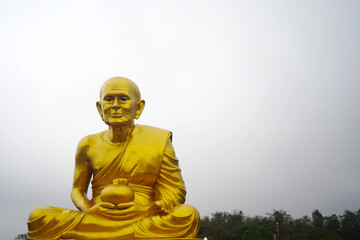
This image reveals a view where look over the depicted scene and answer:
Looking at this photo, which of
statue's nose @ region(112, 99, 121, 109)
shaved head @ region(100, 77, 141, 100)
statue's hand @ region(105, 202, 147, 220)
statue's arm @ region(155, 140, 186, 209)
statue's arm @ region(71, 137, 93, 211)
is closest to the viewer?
statue's hand @ region(105, 202, 147, 220)

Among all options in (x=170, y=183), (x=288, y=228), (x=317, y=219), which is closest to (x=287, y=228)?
(x=288, y=228)

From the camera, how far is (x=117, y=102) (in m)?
5.09

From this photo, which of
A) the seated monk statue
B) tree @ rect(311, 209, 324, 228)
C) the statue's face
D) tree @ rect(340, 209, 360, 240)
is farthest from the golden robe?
tree @ rect(311, 209, 324, 228)

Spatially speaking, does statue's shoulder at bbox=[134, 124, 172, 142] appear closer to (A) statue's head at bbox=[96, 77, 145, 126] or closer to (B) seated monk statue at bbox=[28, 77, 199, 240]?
(B) seated monk statue at bbox=[28, 77, 199, 240]

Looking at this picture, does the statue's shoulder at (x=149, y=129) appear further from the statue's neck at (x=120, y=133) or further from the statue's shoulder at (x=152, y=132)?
the statue's neck at (x=120, y=133)

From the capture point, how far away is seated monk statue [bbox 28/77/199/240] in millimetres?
4199

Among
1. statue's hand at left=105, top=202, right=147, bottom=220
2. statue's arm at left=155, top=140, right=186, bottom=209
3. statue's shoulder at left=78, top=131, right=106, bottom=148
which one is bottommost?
statue's hand at left=105, top=202, right=147, bottom=220

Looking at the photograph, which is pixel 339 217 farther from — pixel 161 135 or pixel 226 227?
pixel 161 135

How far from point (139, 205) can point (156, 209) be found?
1.31 feet

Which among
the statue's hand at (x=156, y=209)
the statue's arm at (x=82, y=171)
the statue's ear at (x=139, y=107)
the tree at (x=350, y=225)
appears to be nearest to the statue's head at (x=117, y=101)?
the statue's ear at (x=139, y=107)

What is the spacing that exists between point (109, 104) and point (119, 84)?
360mm

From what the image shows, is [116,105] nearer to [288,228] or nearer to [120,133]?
[120,133]

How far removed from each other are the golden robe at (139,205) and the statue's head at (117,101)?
40 cm

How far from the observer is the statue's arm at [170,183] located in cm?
482
